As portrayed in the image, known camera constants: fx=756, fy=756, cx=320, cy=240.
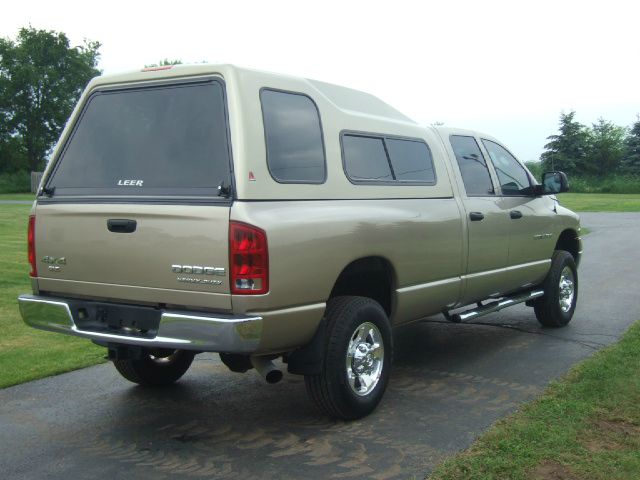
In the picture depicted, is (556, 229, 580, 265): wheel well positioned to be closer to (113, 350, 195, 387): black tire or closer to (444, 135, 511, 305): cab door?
(444, 135, 511, 305): cab door

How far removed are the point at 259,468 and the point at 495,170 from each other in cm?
396

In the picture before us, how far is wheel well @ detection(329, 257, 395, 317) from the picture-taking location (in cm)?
515

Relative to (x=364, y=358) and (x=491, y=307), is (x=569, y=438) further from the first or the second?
(x=491, y=307)

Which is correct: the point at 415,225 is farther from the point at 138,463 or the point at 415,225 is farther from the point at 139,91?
the point at 138,463

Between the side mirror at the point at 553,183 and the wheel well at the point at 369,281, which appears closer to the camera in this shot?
the wheel well at the point at 369,281

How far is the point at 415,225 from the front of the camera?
5.59 m

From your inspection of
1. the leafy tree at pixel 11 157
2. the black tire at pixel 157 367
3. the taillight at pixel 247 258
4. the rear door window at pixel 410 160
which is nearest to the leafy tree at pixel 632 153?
the leafy tree at pixel 11 157

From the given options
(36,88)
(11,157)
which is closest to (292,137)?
(11,157)

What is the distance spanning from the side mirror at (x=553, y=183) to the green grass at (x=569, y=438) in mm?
2148

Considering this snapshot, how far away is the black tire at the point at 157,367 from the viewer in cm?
575

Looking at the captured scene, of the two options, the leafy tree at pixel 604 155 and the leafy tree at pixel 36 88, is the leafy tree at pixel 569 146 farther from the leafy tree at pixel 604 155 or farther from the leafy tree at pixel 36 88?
the leafy tree at pixel 36 88

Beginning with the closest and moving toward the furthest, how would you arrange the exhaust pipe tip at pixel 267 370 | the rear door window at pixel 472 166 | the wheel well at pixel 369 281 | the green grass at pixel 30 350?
the exhaust pipe tip at pixel 267 370 < the wheel well at pixel 369 281 < the green grass at pixel 30 350 < the rear door window at pixel 472 166

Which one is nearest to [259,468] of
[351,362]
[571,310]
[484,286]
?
[351,362]

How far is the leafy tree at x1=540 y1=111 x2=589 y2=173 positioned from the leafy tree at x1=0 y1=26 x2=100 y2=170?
136ft
